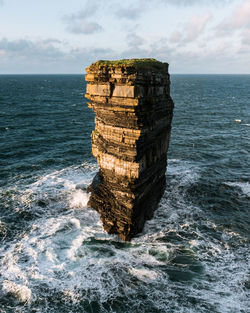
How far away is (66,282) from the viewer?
13.9 metres

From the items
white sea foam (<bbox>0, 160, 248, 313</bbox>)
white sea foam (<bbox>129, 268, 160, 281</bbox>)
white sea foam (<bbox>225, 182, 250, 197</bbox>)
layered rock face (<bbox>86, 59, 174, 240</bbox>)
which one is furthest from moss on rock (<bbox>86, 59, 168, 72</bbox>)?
white sea foam (<bbox>225, 182, 250, 197</bbox>)

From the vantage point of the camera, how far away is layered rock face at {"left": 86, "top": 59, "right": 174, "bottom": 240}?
14.1 m

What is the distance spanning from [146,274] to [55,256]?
653cm

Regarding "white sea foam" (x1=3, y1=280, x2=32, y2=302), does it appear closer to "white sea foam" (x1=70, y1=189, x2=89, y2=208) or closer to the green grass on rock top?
"white sea foam" (x1=70, y1=189, x2=89, y2=208)

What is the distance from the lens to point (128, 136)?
1525cm

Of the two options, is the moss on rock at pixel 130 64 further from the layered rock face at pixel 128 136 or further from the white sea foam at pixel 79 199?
the white sea foam at pixel 79 199

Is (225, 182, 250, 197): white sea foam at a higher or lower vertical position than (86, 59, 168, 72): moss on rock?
lower

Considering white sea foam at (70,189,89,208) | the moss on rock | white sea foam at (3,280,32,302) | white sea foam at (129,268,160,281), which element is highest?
the moss on rock

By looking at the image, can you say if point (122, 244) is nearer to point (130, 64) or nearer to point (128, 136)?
point (128, 136)

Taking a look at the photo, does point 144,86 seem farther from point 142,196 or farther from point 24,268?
point 24,268

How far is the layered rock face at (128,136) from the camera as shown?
46.4ft

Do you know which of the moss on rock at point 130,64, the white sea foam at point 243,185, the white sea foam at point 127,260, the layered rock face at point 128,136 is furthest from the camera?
the white sea foam at point 243,185

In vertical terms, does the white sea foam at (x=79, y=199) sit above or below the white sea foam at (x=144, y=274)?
above

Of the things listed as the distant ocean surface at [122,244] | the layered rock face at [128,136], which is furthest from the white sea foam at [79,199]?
the layered rock face at [128,136]
